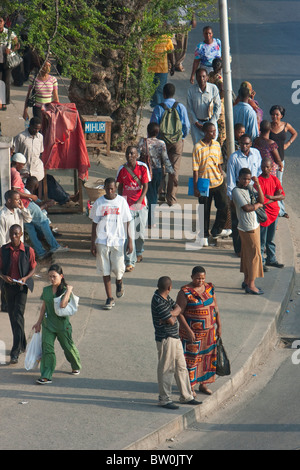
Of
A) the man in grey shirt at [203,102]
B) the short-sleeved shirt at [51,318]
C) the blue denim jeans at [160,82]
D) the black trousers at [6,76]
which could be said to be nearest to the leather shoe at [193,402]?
the short-sleeved shirt at [51,318]

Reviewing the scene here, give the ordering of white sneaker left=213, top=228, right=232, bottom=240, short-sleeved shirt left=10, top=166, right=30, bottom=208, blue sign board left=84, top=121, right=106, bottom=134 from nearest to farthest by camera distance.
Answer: short-sleeved shirt left=10, top=166, right=30, bottom=208
white sneaker left=213, top=228, right=232, bottom=240
blue sign board left=84, top=121, right=106, bottom=134

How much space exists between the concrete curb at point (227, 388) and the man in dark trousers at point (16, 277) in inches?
86.3

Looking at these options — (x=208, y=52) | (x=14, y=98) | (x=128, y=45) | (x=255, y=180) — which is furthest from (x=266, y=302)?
(x=14, y=98)

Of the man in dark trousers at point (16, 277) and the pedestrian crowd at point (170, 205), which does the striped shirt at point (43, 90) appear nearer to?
the pedestrian crowd at point (170, 205)

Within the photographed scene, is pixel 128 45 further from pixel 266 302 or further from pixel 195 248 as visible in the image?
pixel 266 302

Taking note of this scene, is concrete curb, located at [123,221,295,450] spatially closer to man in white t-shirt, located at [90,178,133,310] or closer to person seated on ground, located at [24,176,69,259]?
man in white t-shirt, located at [90,178,133,310]

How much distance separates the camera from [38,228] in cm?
1267

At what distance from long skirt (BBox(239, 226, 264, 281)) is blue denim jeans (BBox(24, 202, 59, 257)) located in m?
2.81

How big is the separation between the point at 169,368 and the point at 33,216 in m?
4.31

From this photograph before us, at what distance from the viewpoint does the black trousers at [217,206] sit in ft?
44.1

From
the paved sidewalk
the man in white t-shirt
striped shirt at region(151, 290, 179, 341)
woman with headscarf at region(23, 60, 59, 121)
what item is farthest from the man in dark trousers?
woman with headscarf at region(23, 60, 59, 121)

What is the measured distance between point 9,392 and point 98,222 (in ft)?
9.23

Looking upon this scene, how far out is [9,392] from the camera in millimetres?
9227

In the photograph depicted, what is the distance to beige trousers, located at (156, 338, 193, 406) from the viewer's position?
8797 millimetres
